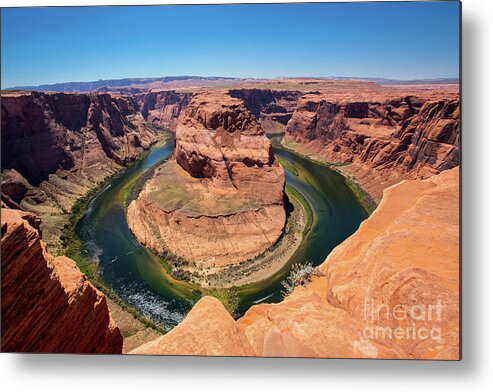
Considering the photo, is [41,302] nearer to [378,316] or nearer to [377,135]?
[378,316]

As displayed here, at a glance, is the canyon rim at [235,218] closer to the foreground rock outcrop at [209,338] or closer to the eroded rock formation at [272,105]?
the foreground rock outcrop at [209,338]

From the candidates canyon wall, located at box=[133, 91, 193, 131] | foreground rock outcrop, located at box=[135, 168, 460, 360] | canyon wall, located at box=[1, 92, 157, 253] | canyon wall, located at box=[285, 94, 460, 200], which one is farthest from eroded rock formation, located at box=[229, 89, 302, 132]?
foreground rock outcrop, located at box=[135, 168, 460, 360]

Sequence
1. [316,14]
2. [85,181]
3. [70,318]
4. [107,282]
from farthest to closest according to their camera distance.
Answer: [85,181], [107,282], [316,14], [70,318]

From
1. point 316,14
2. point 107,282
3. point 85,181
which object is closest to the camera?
point 316,14

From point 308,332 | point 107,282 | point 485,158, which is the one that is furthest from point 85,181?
point 485,158

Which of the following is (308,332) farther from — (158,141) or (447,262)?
(158,141)

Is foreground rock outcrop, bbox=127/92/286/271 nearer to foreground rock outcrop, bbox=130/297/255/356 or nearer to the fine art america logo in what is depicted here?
foreground rock outcrop, bbox=130/297/255/356
